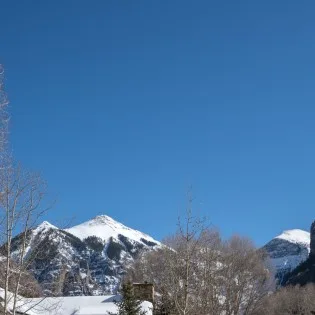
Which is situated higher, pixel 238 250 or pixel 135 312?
pixel 238 250

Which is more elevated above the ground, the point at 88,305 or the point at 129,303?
the point at 88,305

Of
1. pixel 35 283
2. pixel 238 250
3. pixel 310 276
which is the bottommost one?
pixel 35 283

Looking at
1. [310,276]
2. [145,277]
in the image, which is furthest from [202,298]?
[310,276]

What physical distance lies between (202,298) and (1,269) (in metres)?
12.6

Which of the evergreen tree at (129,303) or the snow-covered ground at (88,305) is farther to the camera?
the snow-covered ground at (88,305)

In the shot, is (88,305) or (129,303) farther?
(88,305)

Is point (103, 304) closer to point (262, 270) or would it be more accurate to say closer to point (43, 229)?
point (262, 270)

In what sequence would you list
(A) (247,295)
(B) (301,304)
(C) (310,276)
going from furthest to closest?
1. (C) (310,276)
2. (B) (301,304)
3. (A) (247,295)

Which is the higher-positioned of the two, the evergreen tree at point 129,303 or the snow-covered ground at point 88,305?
the snow-covered ground at point 88,305

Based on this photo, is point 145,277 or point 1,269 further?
point 145,277

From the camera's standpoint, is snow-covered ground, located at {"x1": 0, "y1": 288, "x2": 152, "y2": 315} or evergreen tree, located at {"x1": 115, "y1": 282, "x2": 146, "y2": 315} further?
snow-covered ground, located at {"x1": 0, "y1": 288, "x2": 152, "y2": 315}

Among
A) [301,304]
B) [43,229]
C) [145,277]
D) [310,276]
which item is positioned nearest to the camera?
[43,229]

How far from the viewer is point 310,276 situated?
424 feet

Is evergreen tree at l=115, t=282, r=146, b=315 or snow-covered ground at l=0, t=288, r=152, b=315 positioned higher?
snow-covered ground at l=0, t=288, r=152, b=315
